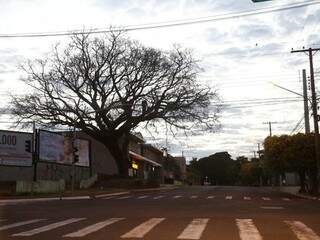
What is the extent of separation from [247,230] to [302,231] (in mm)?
1484

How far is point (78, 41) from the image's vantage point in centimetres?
5856

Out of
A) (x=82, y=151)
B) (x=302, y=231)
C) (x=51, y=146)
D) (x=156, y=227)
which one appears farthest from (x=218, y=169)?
(x=302, y=231)

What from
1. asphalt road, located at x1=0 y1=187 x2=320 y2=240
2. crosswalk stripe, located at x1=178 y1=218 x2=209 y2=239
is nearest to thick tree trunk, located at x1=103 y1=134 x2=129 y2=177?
asphalt road, located at x1=0 y1=187 x2=320 y2=240

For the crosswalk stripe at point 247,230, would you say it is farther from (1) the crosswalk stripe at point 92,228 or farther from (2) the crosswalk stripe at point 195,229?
(1) the crosswalk stripe at point 92,228

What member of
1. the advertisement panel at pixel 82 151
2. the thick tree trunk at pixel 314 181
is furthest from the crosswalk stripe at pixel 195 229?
the advertisement panel at pixel 82 151

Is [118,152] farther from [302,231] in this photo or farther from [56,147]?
[302,231]

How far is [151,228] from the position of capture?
16797 millimetres

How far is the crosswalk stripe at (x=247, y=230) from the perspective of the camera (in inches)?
583

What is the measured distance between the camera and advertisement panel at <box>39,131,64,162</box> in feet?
178

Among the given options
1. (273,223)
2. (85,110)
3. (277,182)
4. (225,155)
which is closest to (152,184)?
(85,110)

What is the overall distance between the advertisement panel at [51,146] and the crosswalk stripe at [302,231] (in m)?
37.9

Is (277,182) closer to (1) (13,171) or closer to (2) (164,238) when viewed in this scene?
(1) (13,171)

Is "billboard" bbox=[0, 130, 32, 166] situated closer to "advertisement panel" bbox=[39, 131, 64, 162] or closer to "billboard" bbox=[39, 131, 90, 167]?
"advertisement panel" bbox=[39, 131, 64, 162]

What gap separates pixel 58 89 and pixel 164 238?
1832 inches
